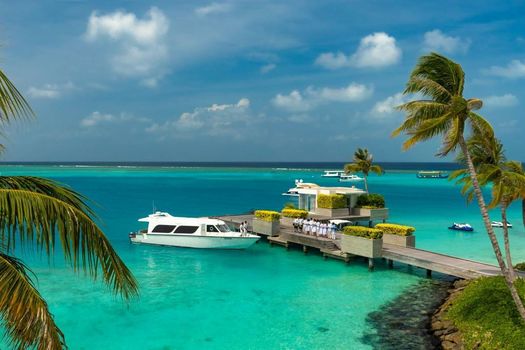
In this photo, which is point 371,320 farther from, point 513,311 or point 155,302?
point 155,302

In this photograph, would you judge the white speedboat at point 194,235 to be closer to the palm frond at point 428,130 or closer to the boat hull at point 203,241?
the boat hull at point 203,241

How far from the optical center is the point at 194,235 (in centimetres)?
3453

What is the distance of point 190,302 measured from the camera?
71.1 ft

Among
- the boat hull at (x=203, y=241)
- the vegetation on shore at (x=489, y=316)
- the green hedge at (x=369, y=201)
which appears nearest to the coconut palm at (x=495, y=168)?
the vegetation on shore at (x=489, y=316)

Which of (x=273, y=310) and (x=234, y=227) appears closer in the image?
(x=273, y=310)

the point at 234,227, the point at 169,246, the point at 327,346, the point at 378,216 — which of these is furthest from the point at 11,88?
the point at 378,216

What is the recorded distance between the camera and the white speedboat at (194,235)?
112 ft

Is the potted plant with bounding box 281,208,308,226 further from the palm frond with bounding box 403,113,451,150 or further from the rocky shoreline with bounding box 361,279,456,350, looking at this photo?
the palm frond with bounding box 403,113,451,150

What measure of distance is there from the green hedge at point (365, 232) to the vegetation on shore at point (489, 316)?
8.01m

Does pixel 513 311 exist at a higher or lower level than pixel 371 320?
higher

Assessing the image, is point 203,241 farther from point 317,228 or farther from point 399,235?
point 399,235

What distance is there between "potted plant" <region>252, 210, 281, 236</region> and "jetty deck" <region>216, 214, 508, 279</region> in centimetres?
47

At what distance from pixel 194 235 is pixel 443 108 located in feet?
81.7

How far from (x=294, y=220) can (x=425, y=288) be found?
49.9ft
